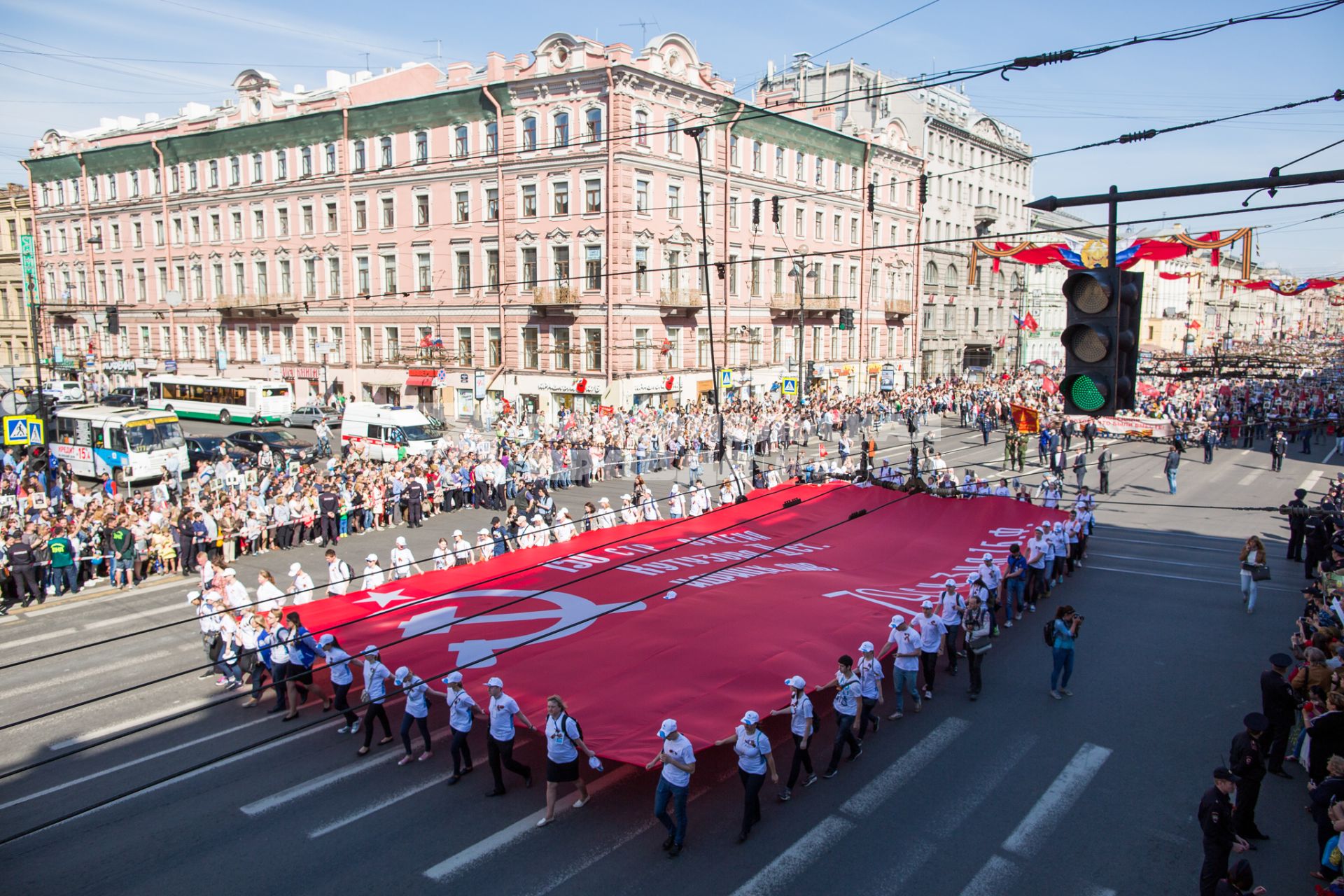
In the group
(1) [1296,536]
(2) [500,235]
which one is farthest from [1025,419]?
(2) [500,235]

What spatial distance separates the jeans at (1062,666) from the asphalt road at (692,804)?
0.34m

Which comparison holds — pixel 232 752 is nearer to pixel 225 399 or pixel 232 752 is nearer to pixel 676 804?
pixel 676 804

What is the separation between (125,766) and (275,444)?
996 inches

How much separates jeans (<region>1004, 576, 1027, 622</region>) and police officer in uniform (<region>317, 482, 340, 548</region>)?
17269 millimetres

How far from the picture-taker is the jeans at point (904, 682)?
13062mm

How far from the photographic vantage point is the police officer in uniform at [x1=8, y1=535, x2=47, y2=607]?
727 inches

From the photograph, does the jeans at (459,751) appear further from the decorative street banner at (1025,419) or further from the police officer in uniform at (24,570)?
the decorative street banner at (1025,419)

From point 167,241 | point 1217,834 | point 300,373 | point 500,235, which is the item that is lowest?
point 1217,834

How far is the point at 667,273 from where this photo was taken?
43.8m

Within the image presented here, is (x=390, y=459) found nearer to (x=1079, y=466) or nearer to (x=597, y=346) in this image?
(x=597, y=346)

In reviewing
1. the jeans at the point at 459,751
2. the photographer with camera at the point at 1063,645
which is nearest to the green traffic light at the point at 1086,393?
the jeans at the point at 459,751

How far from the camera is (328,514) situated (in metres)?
23.7

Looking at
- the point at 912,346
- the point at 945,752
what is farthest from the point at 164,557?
the point at 912,346

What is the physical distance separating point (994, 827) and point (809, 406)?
109 ft
